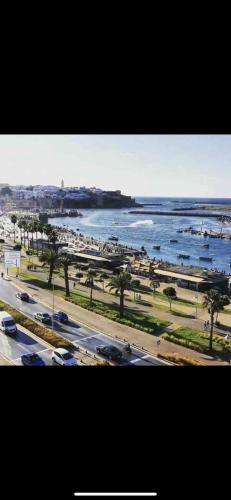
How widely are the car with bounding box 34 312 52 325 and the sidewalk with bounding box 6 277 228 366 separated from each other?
56cm

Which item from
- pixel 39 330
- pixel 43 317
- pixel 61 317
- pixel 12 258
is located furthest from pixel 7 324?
pixel 12 258

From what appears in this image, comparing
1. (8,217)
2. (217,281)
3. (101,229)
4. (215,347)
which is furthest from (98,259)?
(101,229)

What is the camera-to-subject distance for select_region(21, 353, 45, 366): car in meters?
6.37

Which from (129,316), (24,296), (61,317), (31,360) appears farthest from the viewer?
(24,296)

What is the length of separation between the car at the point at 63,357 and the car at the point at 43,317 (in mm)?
1869

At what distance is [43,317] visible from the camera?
854 centimetres

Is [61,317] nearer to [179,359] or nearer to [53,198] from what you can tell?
[179,359]

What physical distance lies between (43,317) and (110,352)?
2057 mm

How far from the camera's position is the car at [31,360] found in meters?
6.37
